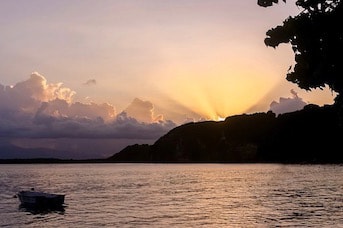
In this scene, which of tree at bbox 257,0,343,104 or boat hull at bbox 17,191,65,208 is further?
boat hull at bbox 17,191,65,208

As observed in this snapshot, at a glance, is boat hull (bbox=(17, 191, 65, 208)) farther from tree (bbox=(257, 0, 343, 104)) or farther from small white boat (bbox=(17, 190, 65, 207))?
tree (bbox=(257, 0, 343, 104))

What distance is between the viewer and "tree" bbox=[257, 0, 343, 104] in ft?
48.8

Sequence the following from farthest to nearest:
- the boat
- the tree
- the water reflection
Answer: the boat → the water reflection → the tree

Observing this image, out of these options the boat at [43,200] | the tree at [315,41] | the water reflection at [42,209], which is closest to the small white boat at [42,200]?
the boat at [43,200]

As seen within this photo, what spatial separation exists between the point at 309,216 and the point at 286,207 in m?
12.9

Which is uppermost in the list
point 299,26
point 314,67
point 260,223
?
point 299,26

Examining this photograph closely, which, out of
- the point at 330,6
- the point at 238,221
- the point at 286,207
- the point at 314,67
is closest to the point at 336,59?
the point at 314,67

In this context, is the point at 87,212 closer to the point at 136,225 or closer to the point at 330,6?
the point at 136,225

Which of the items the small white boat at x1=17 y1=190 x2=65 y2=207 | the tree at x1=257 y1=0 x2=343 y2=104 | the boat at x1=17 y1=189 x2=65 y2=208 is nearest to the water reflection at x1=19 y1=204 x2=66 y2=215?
the boat at x1=17 y1=189 x2=65 y2=208

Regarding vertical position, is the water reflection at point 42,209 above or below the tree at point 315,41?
below

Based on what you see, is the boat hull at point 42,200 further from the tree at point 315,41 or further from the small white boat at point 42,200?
the tree at point 315,41

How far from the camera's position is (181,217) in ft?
238

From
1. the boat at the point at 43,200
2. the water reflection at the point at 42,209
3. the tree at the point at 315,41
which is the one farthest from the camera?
the boat at the point at 43,200

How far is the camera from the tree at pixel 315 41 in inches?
585
